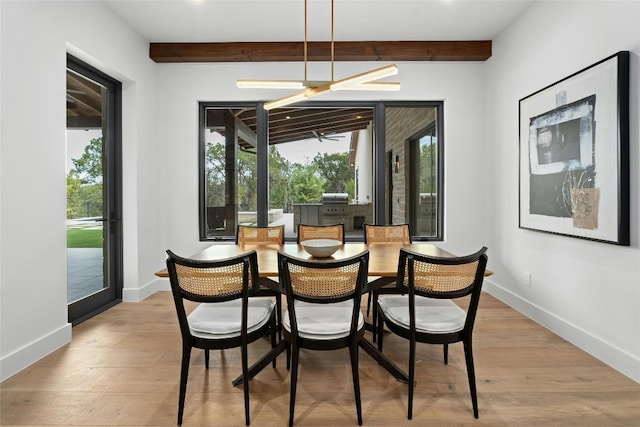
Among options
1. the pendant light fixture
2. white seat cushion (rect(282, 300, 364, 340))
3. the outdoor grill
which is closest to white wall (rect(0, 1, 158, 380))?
the pendant light fixture

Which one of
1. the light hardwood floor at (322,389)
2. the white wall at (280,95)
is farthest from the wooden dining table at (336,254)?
the white wall at (280,95)

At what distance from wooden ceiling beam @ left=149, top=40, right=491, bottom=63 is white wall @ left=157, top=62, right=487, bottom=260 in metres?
0.16

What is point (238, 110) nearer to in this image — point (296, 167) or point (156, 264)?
point (296, 167)

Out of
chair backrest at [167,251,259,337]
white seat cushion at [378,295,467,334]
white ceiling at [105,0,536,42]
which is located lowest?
white seat cushion at [378,295,467,334]

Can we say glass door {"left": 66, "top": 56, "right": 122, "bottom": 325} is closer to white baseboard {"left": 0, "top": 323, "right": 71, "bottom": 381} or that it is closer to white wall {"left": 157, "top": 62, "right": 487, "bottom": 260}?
white baseboard {"left": 0, "top": 323, "right": 71, "bottom": 381}

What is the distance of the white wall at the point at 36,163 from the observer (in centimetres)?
224

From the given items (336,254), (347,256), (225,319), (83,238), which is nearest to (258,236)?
(336,254)

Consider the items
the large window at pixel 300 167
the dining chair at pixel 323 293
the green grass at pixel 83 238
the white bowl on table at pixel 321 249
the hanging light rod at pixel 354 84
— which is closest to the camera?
the dining chair at pixel 323 293

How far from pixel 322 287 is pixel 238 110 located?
3.32m

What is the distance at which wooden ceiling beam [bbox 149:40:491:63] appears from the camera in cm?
402

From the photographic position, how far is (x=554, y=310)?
2979 mm

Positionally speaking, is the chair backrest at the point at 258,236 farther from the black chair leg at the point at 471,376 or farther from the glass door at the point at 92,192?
the black chair leg at the point at 471,376

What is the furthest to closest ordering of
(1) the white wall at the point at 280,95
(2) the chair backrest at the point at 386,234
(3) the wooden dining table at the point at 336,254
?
(1) the white wall at the point at 280,95 < (2) the chair backrest at the point at 386,234 < (3) the wooden dining table at the point at 336,254

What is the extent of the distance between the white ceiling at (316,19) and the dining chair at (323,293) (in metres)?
2.61
